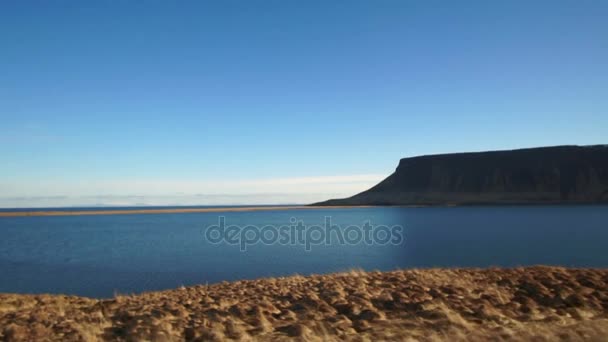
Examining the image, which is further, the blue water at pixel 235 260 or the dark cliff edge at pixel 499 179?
the dark cliff edge at pixel 499 179

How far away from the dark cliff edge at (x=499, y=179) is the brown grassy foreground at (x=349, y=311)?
454 ft

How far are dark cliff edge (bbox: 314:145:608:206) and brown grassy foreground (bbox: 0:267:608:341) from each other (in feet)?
454

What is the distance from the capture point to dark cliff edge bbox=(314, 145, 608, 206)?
133625mm

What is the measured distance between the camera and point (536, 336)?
25.4ft

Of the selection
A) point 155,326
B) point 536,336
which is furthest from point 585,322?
point 155,326

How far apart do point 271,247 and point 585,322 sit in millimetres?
27552

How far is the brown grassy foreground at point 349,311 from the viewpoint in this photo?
8297 millimetres

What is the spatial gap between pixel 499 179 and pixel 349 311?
152696mm

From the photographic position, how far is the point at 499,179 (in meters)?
148
